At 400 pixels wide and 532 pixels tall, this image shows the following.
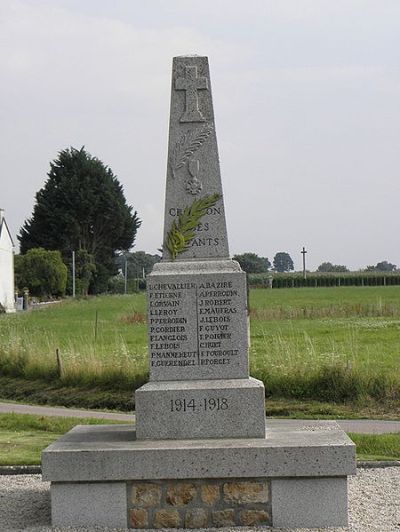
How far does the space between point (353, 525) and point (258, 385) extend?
141 centimetres

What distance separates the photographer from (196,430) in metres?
8.30

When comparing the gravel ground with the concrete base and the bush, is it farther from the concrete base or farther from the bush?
the bush

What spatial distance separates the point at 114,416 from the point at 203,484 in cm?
707

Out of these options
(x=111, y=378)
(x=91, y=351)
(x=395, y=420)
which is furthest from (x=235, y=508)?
(x=91, y=351)

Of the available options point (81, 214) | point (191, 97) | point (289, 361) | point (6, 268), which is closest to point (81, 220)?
point (81, 214)

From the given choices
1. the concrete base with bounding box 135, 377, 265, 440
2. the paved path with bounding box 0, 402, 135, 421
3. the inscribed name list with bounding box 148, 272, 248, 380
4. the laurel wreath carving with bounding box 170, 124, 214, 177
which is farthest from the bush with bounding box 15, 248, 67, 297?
the concrete base with bounding box 135, 377, 265, 440

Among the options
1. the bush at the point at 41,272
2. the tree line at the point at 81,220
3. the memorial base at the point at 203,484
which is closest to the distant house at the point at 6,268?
the bush at the point at 41,272

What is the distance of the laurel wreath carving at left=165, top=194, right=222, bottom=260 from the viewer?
8.73 metres

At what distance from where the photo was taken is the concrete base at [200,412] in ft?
27.1

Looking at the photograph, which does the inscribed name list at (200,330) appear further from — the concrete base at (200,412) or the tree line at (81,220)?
the tree line at (81,220)

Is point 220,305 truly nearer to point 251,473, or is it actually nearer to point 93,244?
point 251,473

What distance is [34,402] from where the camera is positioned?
17.3 metres

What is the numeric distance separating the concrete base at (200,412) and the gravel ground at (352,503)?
37.5 inches

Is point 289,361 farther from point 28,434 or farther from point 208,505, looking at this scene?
point 208,505
